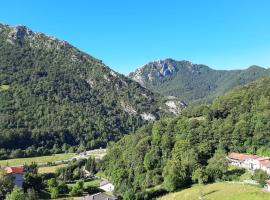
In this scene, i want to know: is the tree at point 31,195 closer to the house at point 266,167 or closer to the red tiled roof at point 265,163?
the house at point 266,167

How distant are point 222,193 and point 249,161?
18299mm

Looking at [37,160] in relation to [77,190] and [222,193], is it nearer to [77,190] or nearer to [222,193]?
[77,190]

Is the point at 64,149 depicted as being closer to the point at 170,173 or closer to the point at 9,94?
the point at 9,94

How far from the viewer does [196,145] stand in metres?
97.5

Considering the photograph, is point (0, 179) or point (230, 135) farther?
point (230, 135)

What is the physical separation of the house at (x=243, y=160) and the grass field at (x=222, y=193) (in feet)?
36.8

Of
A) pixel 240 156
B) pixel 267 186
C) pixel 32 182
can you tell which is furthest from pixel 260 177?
pixel 32 182

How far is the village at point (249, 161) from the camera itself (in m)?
80.9

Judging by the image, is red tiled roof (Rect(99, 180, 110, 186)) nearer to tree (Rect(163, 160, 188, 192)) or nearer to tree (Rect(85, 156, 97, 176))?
tree (Rect(85, 156, 97, 176))

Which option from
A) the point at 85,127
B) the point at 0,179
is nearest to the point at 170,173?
the point at 0,179

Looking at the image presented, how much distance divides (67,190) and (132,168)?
62.5ft

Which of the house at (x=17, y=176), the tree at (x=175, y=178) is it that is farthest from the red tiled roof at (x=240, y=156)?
the house at (x=17, y=176)

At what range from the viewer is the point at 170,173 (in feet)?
280

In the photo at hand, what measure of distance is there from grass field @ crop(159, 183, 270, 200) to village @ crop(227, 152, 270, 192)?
948 cm
